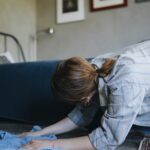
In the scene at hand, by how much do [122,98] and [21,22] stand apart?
9.78ft

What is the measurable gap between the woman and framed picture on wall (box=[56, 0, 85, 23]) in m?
2.60

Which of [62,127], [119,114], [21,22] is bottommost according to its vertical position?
[62,127]

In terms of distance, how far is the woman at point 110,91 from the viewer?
1.16 m

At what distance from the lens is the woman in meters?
1.16

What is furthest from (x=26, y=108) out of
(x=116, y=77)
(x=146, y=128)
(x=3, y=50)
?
(x=3, y=50)

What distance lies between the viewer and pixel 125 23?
Answer: 3.56 m

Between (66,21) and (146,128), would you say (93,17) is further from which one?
(146,128)

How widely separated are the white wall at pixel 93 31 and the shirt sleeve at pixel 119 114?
2349 millimetres

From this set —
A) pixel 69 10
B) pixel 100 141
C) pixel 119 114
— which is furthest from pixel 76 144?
pixel 69 10

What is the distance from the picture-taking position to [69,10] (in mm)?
3896

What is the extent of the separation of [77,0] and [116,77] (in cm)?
281

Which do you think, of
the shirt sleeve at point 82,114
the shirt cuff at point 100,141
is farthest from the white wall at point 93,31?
the shirt cuff at point 100,141

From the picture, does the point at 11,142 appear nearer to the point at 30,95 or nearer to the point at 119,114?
the point at 119,114

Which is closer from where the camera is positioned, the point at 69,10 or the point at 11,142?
the point at 11,142
